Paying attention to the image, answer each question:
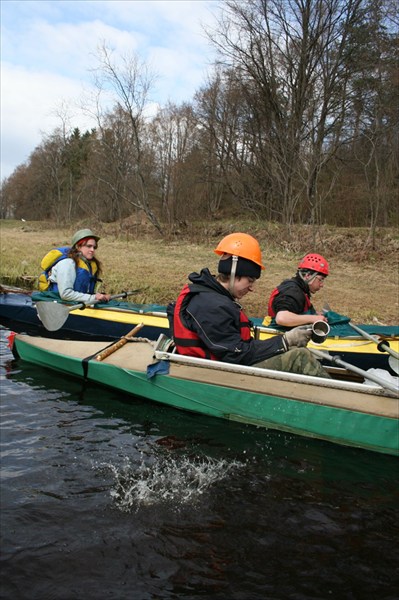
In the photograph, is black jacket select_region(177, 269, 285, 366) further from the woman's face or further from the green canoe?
the woman's face

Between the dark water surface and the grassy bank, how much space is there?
17.1 ft

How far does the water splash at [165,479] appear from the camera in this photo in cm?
356

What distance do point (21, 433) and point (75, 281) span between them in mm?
3546

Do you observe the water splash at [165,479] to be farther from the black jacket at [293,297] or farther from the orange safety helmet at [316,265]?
the orange safety helmet at [316,265]

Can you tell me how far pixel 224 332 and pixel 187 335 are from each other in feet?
1.44

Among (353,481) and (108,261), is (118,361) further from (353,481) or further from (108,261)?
(108,261)

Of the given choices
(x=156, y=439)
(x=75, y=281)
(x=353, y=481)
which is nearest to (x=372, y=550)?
(x=353, y=481)

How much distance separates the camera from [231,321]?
432 cm

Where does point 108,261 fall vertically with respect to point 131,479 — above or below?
above

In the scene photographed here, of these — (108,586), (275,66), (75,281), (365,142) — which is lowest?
(108,586)

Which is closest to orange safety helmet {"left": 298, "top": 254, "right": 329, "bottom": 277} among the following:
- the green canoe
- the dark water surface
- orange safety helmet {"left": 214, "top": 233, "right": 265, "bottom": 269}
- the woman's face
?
the green canoe

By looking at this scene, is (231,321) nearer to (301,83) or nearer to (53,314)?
(53,314)

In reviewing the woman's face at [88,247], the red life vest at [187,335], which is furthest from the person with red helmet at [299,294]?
the woman's face at [88,247]

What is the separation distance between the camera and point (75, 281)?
7.71 m
